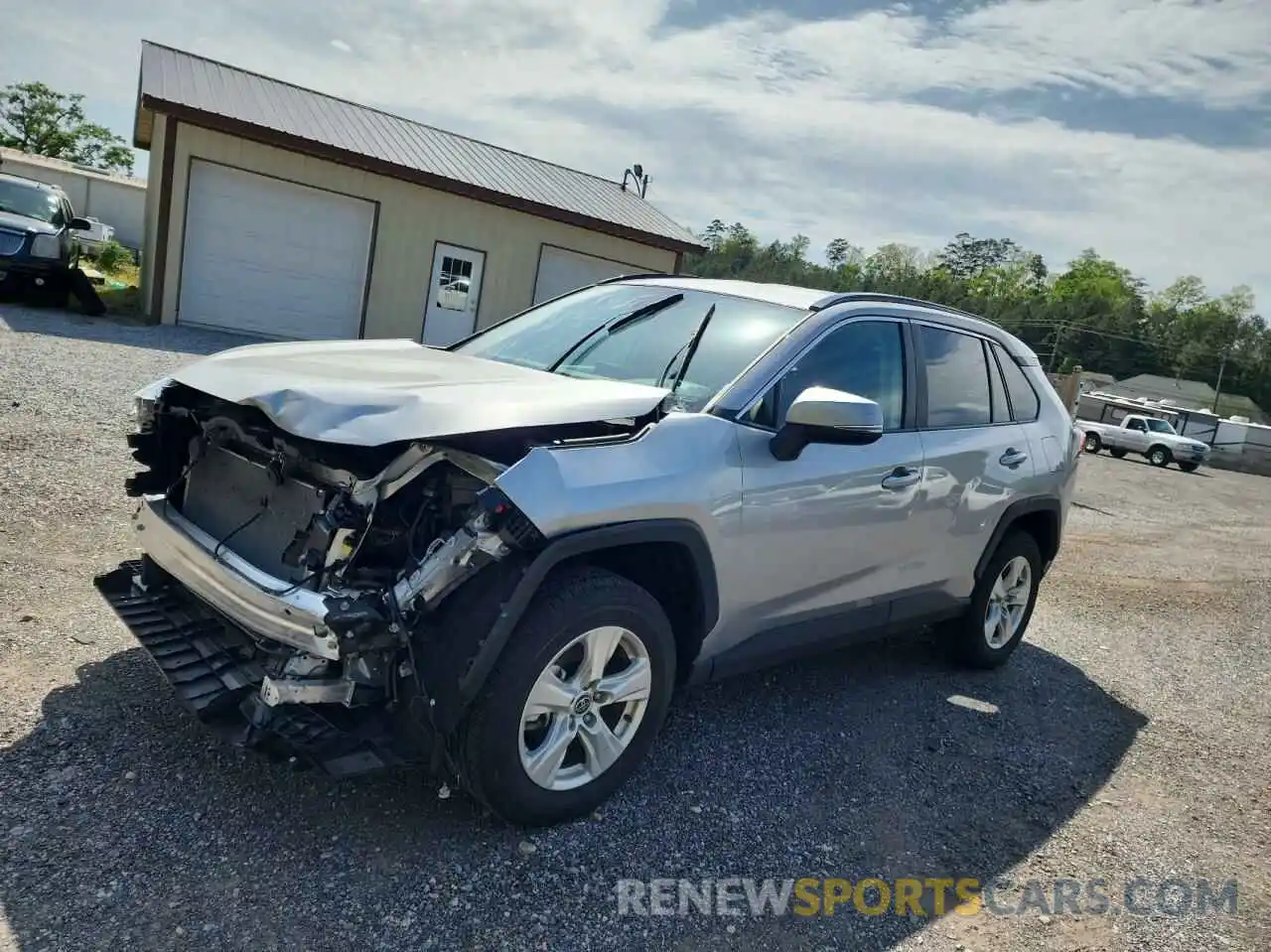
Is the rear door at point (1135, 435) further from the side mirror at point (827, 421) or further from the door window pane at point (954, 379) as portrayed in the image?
the side mirror at point (827, 421)

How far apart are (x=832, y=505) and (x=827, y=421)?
0.54 metres

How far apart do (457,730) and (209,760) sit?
3.34 feet

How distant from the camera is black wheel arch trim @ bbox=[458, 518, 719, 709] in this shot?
8.60 feet

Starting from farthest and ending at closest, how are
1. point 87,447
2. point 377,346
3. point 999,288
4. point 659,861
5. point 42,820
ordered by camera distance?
point 999,288 < point 87,447 < point 377,346 < point 659,861 < point 42,820

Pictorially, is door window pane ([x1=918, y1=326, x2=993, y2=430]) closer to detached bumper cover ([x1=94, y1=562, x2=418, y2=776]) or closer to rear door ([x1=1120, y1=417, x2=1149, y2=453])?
detached bumper cover ([x1=94, y1=562, x2=418, y2=776])

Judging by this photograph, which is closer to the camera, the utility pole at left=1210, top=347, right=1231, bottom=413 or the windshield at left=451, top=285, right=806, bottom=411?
the windshield at left=451, top=285, right=806, bottom=411

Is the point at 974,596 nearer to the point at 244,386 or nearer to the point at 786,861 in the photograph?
the point at 786,861

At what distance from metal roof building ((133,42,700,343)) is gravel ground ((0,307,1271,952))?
9546 millimetres

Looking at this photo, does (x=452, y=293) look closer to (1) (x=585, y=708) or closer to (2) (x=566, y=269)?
(2) (x=566, y=269)

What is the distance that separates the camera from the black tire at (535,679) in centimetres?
272

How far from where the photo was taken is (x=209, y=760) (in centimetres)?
315

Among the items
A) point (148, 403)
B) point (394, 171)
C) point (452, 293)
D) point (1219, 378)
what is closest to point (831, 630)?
point (148, 403)

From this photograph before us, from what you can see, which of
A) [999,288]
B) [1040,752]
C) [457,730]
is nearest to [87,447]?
[457,730]

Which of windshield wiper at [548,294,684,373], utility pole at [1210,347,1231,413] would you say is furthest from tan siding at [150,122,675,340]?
utility pole at [1210,347,1231,413]
